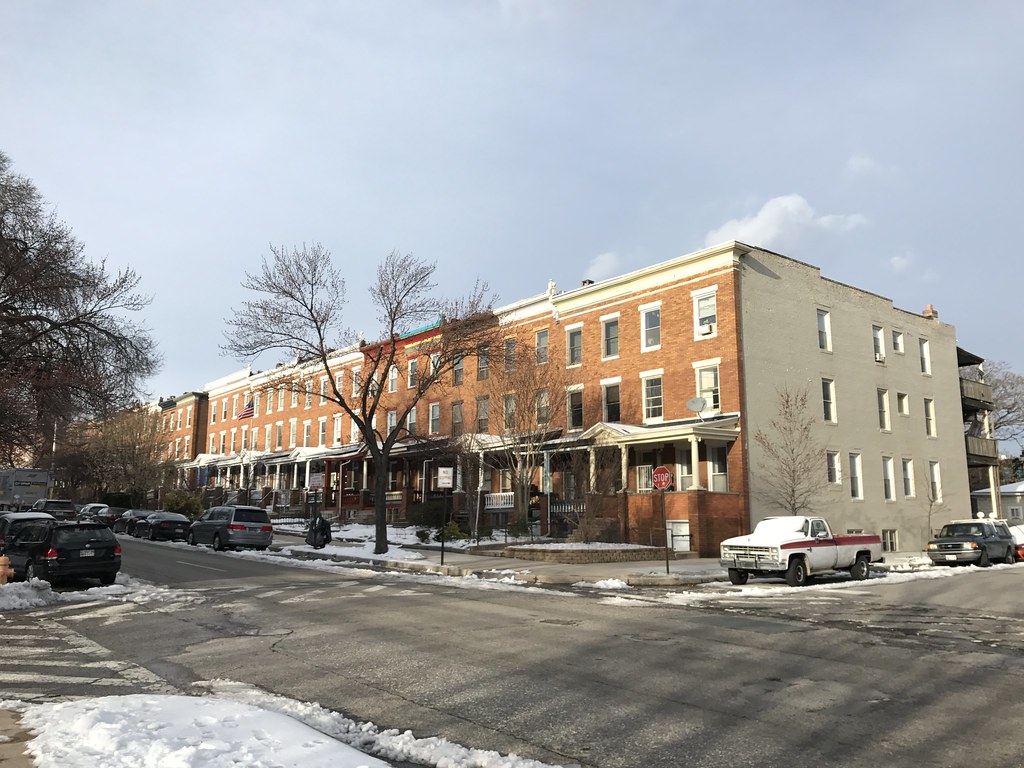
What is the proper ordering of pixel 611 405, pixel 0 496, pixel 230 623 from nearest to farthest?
1. pixel 230 623
2. pixel 611 405
3. pixel 0 496

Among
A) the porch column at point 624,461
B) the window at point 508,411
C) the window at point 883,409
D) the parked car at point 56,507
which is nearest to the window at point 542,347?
the window at point 508,411

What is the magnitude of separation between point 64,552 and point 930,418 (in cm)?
3899

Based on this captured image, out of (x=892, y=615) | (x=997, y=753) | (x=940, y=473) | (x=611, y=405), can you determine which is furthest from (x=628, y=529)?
(x=997, y=753)

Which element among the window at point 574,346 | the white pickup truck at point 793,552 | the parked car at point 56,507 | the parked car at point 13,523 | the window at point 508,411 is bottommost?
the white pickup truck at point 793,552

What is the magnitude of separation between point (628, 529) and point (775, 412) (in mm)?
7642

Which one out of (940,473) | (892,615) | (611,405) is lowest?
(892,615)

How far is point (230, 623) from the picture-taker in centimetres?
1243

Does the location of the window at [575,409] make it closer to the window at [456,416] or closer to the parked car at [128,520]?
the window at [456,416]

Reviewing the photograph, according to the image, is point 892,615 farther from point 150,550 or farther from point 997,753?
point 150,550

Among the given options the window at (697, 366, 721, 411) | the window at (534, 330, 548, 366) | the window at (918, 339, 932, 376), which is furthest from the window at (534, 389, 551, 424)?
the window at (918, 339, 932, 376)

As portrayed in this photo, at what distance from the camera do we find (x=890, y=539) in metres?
36.8

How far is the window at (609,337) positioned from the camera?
36000 millimetres

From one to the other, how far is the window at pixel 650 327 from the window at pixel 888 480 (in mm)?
12788

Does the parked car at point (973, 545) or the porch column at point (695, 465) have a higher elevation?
the porch column at point (695, 465)
